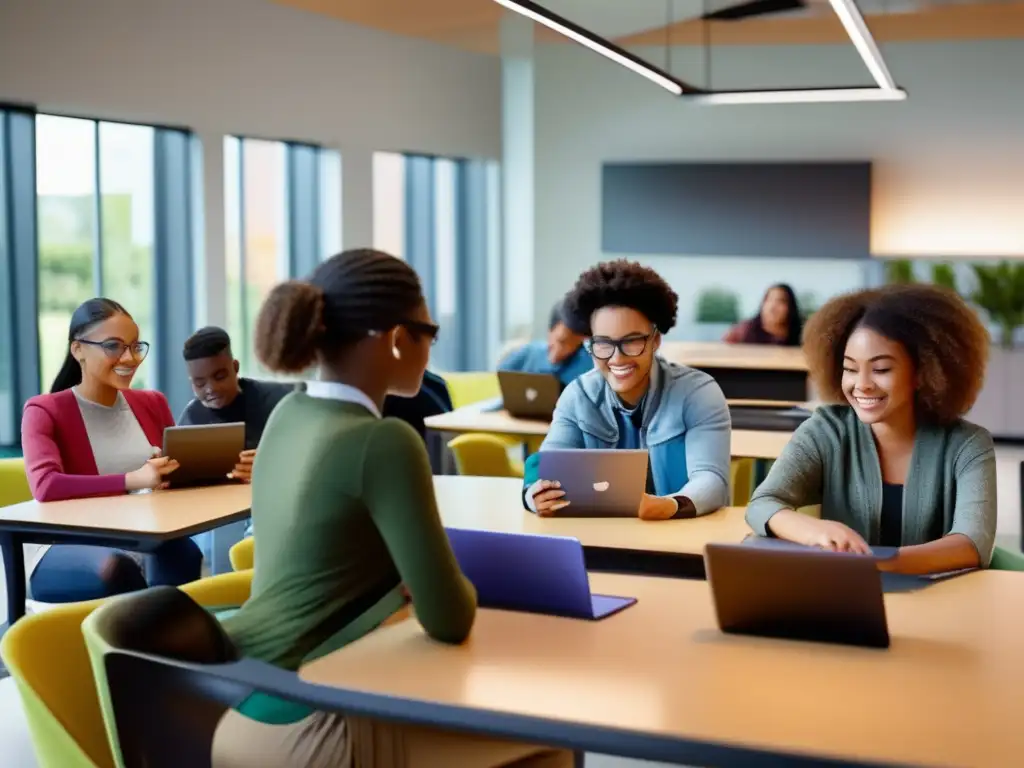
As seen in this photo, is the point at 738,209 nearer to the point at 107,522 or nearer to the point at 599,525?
the point at 599,525

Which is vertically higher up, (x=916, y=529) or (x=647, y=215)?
(x=647, y=215)

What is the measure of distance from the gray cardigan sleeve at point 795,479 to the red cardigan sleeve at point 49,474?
197cm

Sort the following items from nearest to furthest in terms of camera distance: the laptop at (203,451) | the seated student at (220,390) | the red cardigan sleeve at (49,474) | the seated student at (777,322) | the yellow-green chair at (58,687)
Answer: the yellow-green chair at (58,687) < the red cardigan sleeve at (49,474) < the laptop at (203,451) < the seated student at (220,390) < the seated student at (777,322)

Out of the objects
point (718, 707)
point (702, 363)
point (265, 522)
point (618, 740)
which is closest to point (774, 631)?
point (718, 707)

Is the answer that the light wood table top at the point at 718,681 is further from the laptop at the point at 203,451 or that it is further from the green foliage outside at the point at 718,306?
the green foliage outside at the point at 718,306

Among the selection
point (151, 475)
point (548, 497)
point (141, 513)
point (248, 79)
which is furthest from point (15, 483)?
point (248, 79)

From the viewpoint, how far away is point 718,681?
2.01m

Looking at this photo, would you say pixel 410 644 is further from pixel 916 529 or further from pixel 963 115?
pixel 963 115

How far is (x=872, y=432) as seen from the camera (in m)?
3.10

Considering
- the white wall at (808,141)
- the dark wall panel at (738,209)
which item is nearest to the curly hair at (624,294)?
the dark wall panel at (738,209)

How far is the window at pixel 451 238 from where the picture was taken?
10281 mm

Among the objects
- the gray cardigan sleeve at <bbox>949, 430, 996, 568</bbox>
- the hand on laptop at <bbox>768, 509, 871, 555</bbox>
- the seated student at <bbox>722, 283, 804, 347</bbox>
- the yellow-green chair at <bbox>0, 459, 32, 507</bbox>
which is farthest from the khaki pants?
the seated student at <bbox>722, 283, 804, 347</bbox>

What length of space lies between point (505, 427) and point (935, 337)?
2.78 m

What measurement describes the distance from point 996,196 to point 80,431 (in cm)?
874
